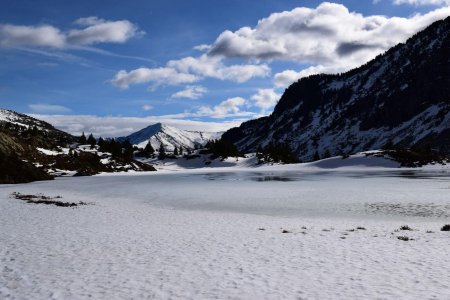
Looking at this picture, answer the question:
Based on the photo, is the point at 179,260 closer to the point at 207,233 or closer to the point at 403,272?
the point at 207,233

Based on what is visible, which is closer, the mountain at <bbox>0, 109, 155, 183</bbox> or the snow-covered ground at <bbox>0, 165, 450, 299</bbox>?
the snow-covered ground at <bbox>0, 165, 450, 299</bbox>

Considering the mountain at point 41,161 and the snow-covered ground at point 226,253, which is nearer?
the snow-covered ground at point 226,253

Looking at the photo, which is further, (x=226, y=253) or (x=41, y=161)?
(x=41, y=161)

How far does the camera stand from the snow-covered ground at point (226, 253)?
1305 cm

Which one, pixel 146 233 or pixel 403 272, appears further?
pixel 146 233

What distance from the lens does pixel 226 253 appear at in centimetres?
1834

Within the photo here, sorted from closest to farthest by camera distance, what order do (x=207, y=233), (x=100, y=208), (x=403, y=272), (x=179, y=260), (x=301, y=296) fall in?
1. (x=301, y=296)
2. (x=403, y=272)
3. (x=179, y=260)
4. (x=207, y=233)
5. (x=100, y=208)

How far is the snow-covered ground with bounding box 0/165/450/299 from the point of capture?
13.1m

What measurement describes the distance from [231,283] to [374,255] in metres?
7.58

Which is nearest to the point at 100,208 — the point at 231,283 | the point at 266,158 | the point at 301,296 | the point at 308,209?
the point at 308,209

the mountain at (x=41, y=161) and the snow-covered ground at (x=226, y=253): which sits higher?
the mountain at (x=41, y=161)

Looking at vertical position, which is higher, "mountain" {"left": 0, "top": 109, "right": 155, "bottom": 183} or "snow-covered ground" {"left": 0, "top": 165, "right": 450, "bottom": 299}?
"mountain" {"left": 0, "top": 109, "right": 155, "bottom": 183}

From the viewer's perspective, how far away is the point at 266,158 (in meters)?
162

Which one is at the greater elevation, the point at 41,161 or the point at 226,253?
the point at 41,161
